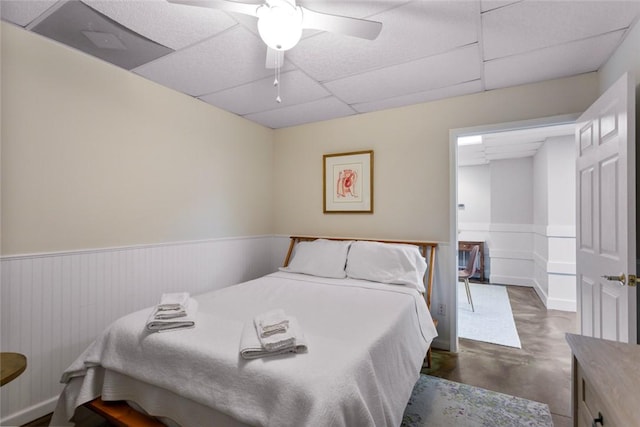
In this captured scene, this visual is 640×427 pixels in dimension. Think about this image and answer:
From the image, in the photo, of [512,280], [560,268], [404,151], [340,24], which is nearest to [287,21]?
[340,24]

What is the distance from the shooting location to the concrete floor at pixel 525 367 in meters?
2.19

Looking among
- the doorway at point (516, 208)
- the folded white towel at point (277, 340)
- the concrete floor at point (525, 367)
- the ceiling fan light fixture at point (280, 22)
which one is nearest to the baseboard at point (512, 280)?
the doorway at point (516, 208)

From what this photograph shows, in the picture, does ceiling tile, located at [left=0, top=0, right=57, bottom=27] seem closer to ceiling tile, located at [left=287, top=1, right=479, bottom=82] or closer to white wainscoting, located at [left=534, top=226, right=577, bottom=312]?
ceiling tile, located at [left=287, top=1, right=479, bottom=82]

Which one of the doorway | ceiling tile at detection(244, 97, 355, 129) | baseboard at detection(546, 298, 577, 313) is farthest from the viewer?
the doorway

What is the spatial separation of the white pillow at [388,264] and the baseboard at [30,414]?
91.9 inches

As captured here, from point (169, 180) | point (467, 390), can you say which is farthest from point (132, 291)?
point (467, 390)

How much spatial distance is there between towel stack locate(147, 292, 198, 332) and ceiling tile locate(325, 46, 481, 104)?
2.05 metres

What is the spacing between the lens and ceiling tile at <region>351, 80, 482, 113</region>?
2.68 meters

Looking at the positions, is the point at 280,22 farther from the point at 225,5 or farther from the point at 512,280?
the point at 512,280

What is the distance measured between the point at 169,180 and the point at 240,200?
888mm

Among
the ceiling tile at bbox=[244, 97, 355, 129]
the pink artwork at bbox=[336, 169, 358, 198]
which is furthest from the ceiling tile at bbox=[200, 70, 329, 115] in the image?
the pink artwork at bbox=[336, 169, 358, 198]

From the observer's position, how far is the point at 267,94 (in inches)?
111

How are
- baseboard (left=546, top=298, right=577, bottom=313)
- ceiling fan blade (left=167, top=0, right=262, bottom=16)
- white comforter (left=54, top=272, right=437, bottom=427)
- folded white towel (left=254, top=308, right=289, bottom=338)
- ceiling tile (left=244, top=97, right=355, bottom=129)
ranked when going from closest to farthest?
white comforter (left=54, top=272, right=437, bottom=427) → ceiling fan blade (left=167, top=0, right=262, bottom=16) → folded white towel (left=254, top=308, right=289, bottom=338) → ceiling tile (left=244, top=97, right=355, bottom=129) → baseboard (left=546, top=298, right=577, bottom=313)

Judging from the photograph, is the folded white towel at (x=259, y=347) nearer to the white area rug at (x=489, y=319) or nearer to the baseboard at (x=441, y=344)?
the baseboard at (x=441, y=344)
